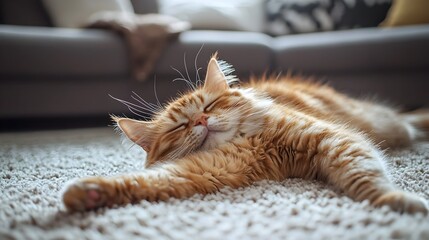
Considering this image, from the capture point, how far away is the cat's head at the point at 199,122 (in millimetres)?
1154

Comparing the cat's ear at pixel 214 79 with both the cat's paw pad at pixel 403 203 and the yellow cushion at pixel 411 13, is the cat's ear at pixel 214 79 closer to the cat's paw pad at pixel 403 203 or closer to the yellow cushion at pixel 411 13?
the cat's paw pad at pixel 403 203

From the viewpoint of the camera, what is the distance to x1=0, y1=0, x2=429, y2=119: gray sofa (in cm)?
233

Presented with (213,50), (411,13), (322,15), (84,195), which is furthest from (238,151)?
(322,15)

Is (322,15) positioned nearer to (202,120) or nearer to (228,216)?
(202,120)

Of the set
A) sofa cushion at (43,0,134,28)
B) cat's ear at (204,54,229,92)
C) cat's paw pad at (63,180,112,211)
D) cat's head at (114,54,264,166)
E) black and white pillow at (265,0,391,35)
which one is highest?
black and white pillow at (265,0,391,35)

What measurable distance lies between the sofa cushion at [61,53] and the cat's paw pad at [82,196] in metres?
1.70

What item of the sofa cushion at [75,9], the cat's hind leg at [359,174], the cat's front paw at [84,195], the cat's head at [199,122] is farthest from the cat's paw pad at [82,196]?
the sofa cushion at [75,9]

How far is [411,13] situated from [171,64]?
1684 mm

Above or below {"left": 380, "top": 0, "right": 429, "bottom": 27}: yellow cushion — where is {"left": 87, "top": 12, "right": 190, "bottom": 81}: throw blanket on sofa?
below

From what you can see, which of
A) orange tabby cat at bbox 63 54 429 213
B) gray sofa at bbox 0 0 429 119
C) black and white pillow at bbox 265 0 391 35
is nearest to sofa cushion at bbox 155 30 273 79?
gray sofa at bbox 0 0 429 119

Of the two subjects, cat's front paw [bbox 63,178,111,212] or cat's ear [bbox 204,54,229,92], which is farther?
cat's ear [bbox 204,54,229,92]

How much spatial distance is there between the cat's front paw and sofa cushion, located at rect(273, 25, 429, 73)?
6.44 ft

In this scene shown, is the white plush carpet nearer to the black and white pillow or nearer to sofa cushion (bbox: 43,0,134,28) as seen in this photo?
sofa cushion (bbox: 43,0,134,28)

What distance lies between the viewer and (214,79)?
133 centimetres
